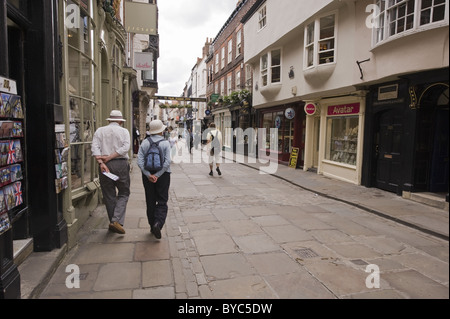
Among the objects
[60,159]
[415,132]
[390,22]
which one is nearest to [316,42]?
[390,22]

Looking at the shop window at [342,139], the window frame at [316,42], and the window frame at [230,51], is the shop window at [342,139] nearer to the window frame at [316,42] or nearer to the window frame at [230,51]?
the window frame at [316,42]

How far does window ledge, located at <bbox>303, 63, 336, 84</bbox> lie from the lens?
33.2 feet

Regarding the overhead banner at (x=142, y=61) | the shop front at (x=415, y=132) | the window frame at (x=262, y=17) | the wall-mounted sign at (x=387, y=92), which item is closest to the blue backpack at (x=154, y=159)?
the shop front at (x=415, y=132)

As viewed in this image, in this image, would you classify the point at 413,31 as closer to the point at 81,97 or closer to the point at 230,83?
the point at 81,97

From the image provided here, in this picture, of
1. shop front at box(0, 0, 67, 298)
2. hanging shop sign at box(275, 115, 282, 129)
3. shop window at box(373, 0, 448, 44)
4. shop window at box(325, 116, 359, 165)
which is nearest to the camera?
shop front at box(0, 0, 67, 298)

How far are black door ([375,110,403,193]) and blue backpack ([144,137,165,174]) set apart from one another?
6.51m

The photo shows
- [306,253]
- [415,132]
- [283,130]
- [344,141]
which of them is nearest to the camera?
[306,253]

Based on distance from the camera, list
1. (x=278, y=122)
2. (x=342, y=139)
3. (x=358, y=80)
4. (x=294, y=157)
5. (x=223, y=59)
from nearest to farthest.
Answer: (x=358, y=80) → (x=342, y=139) → (x=294, y=157) → (x=278, y=122) → (x=223, y=59)

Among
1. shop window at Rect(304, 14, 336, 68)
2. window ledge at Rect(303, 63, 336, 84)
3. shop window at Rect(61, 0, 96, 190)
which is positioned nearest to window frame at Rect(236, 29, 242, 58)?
shop window at Rect(304, 14, 336, 68)

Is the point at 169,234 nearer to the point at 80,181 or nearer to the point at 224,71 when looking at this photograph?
the point at 80,181

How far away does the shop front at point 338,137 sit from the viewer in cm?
991

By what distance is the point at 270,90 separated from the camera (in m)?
14.6

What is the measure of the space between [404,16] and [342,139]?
4.65 meters

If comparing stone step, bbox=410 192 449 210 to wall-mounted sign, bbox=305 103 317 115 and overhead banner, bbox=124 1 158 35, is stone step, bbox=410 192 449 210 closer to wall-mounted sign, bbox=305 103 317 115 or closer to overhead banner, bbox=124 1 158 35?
wall-mounted sign, bbox=305 103 317 115
